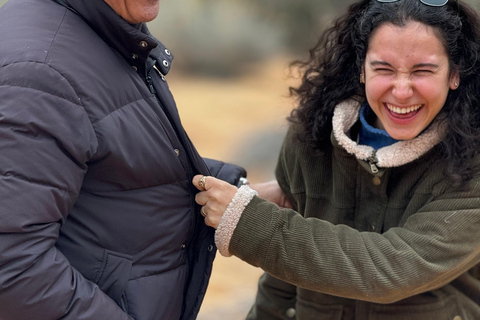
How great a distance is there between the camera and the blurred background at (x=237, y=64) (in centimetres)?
909

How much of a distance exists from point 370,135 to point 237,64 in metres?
10.7

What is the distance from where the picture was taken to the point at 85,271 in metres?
1.84

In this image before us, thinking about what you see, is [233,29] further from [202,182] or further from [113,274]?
[113,274]

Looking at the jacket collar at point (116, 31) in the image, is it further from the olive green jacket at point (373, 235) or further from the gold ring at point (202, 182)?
the olive green jacket at point (373, 235)

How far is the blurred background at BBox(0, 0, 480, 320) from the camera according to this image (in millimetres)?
9086

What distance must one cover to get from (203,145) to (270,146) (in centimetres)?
91

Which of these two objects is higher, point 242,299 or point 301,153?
point 301,153

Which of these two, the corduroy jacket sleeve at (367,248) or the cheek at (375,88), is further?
the cheek at (375,88)

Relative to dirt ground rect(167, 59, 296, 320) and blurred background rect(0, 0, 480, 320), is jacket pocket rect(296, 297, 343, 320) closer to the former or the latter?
dirt ground rect(167, 59, 296, 320)

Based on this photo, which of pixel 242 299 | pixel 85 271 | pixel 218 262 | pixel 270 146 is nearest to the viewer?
pixel 85 271

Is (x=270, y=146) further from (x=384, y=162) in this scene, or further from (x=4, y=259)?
(x=4, y=259)

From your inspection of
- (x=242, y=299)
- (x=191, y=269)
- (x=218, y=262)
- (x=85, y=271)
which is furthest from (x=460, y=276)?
(x=218, y=262)

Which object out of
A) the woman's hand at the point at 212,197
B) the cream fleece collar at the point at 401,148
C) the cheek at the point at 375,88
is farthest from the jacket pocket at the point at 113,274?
the cheek at the point at 375,88

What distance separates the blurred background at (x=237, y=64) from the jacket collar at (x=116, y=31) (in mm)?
5877
